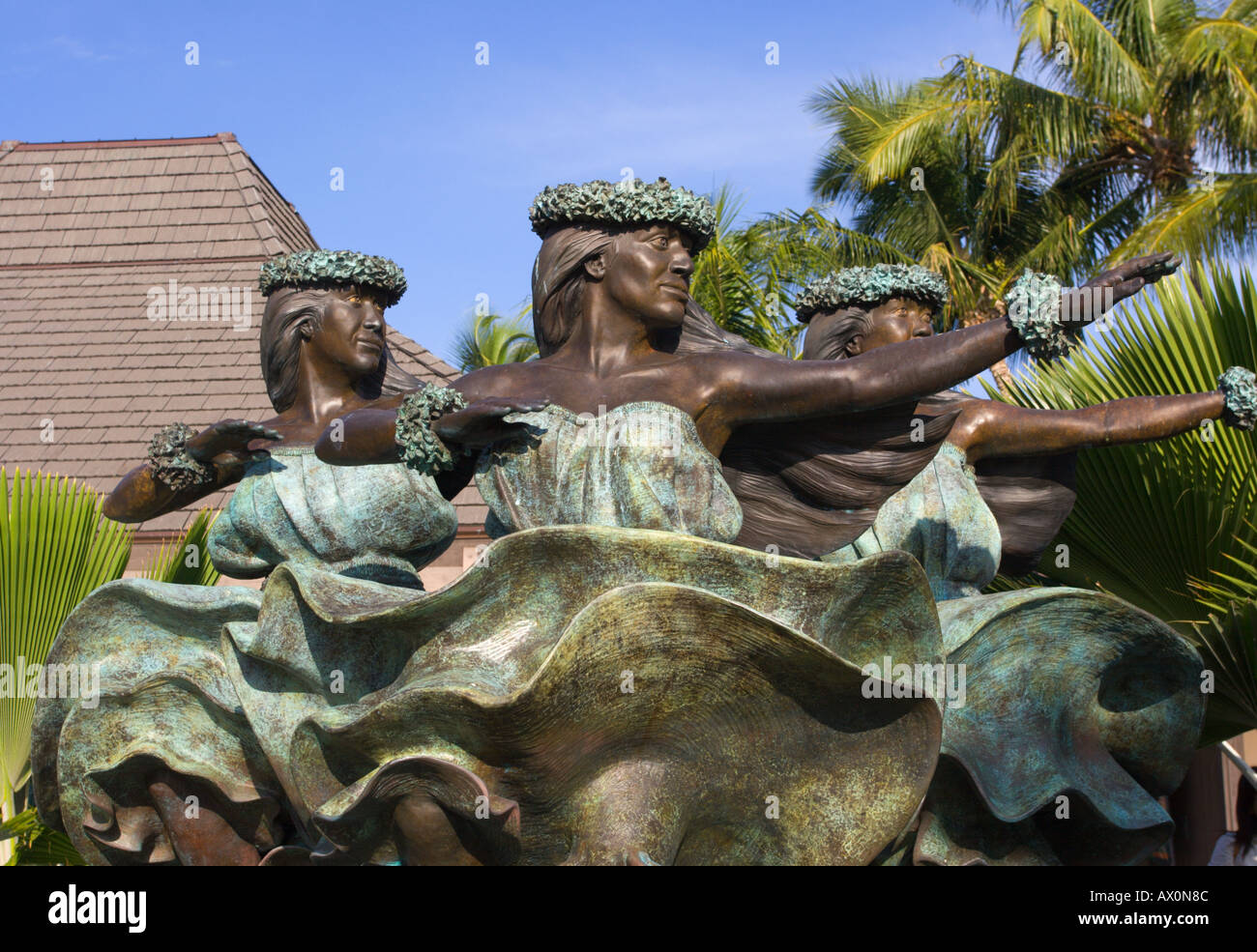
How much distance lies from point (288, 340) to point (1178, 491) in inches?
147

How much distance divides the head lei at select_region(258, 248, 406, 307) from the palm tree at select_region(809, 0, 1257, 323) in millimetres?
11250

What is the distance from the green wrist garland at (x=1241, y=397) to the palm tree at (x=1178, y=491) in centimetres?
188

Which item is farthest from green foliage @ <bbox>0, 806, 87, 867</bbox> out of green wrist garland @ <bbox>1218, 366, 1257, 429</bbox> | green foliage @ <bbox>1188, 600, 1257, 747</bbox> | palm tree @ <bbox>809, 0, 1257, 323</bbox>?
palm tree @ <bbox>809, 0, 1257, 323</bbox>

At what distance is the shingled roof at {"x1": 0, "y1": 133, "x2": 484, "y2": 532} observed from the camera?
12664mm

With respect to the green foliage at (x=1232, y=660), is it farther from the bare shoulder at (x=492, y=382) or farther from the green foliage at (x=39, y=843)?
the green foliage at (x=39, y=843)

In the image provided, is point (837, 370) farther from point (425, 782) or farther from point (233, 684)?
point (233, 684)

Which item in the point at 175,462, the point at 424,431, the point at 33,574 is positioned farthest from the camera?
the point at 33,574

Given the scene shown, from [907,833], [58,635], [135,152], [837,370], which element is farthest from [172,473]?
[135,152]

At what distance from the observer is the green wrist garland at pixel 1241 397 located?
455 cm

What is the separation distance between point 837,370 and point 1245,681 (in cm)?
283

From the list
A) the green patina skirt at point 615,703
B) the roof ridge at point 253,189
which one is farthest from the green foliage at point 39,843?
the roof ridge at point 253,189

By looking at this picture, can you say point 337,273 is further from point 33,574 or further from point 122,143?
point 122,143

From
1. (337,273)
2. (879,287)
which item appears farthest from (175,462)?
(879,287)

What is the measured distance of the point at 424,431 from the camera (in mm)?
4219
